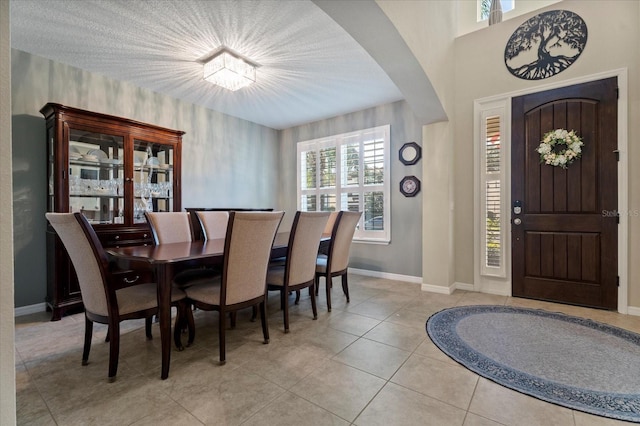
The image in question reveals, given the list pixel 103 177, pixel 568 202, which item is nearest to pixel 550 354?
pixel 568 202

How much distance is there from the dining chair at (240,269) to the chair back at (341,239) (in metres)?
0.95

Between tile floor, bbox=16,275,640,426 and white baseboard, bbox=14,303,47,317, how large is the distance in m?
0.33

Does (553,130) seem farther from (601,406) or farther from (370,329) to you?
(370,329)

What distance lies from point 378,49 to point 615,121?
97.7 inches

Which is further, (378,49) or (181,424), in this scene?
(378,49)

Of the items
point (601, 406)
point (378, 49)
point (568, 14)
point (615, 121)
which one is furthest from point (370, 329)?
point (568, 14)

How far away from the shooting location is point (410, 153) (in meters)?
4.07

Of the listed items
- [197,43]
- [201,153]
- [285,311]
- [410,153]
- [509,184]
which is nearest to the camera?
[285,311]

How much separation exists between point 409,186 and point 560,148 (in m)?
1.69

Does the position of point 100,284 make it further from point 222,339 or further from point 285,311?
point 285,311

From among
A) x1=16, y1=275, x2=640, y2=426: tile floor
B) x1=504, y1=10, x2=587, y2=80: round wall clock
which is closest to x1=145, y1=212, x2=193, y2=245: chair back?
x1=16, y1=275, x2=640, y2=426: tile floor

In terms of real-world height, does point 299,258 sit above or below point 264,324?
above

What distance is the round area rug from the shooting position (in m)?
1.56

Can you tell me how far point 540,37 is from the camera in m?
3.08
